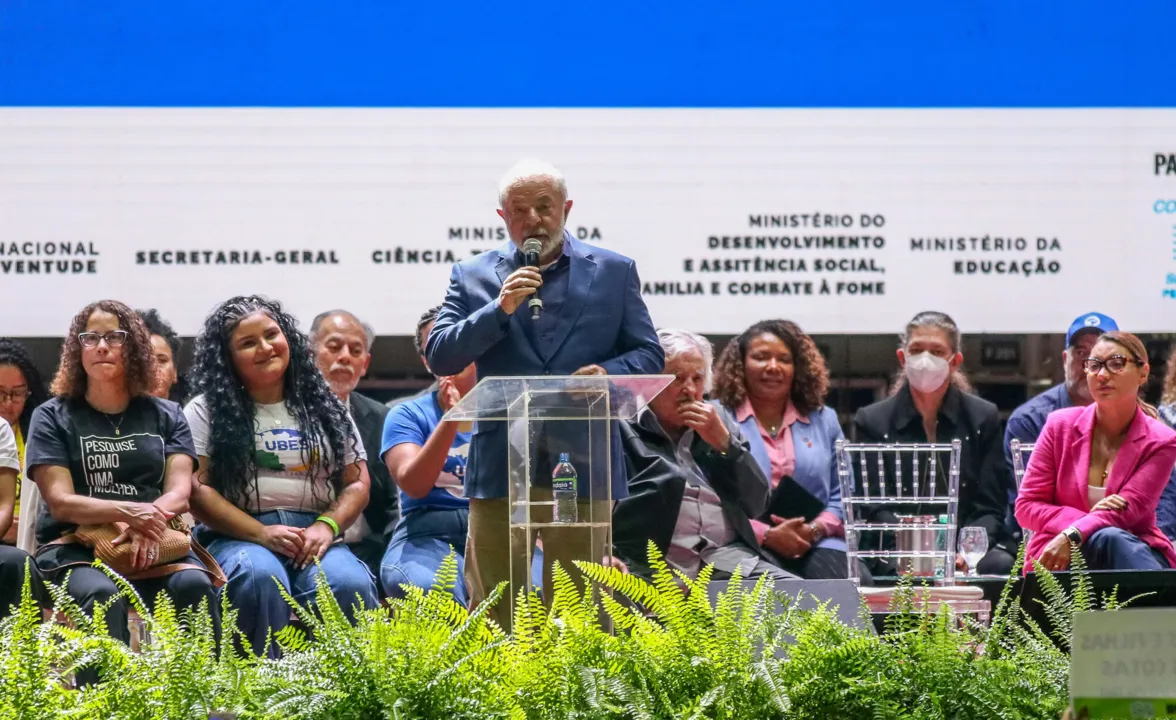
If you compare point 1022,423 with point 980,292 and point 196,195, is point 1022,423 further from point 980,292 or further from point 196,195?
point 196,195

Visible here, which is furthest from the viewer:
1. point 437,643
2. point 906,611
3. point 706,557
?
point 706,557

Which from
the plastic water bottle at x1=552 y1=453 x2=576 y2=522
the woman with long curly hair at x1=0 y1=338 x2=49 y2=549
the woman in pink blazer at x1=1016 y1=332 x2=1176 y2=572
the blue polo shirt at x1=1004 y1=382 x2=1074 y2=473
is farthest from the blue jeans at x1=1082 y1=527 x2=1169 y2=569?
the woman with long curly hair at x1=0 y1=338 x2=49 y2=549

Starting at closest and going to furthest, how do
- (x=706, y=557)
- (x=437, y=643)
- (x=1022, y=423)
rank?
(x=437, y=643) → (x=706, y=557) → (x=1022, y=423)

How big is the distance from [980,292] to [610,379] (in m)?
2.93

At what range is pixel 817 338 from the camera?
4934 mm

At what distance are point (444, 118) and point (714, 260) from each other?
1120 mm

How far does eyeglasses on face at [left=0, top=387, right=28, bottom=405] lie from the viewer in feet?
14.8

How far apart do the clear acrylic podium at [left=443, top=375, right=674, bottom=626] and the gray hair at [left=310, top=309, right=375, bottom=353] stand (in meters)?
2.44

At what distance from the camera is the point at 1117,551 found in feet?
11.8

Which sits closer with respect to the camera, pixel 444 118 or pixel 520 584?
pixel 520 584

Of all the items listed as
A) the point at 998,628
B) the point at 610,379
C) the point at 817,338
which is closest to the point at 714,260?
the point at 817,338

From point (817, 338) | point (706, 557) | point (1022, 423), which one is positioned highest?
point (817, 338)

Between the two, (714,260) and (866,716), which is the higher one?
(714,260)

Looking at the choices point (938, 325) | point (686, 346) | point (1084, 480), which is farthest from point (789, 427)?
point (1084, 480)
